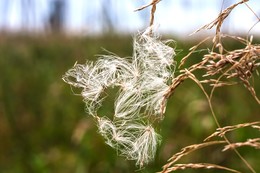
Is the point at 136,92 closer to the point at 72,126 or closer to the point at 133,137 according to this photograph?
the point at 133,137

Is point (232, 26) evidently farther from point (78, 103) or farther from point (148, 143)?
point (78, 103)

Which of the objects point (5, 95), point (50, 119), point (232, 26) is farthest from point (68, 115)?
point (232, 26)

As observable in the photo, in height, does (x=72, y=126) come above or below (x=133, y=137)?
below

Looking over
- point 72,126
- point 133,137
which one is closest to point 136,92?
point 133,137

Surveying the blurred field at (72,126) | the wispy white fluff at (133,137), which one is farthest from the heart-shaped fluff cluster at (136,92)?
the blurred field at (72,126)

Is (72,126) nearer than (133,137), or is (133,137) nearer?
(133,137)

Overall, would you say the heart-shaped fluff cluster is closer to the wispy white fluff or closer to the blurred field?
the wispy white fluff
